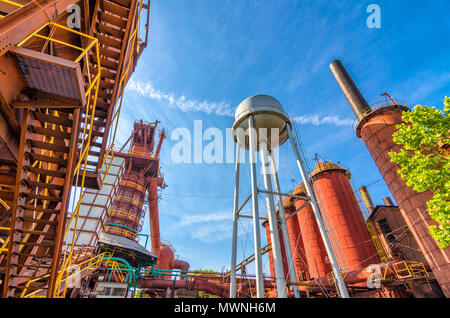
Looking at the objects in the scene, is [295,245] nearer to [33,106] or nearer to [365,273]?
[365,273]

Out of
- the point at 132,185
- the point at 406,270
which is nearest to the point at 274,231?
the point at 406,270

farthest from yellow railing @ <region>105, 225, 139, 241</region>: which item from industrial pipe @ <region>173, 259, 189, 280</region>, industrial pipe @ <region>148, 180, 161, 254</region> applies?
industrial pipe @ <region>173, 259, 189, 280</region>

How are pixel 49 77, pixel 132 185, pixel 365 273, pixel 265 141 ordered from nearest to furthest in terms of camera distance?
pixel 49 77, pixel 265 141, pixel 365 273, pixel 132 185

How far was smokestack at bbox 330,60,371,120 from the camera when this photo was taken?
57.3ft

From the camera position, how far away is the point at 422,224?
11.4m

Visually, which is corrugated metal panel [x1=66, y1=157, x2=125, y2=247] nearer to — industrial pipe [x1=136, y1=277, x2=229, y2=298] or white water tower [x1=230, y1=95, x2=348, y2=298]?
industrial pipe [x1=136, y1=277, x2=229, y2=298]

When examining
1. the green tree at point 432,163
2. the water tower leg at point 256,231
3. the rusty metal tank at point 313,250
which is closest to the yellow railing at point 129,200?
the rusty metal tank at point 313,250

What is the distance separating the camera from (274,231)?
28.0 feet

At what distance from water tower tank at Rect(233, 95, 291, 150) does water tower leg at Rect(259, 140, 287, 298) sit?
0.98 metres

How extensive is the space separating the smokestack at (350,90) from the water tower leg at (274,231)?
1035 centimetres

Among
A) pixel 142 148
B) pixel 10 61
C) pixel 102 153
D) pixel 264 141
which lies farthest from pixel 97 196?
pixel 10 61

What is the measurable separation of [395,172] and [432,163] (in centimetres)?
462

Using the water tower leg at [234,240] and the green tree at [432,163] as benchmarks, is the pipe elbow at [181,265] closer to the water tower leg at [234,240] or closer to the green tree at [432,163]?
the water tower leg at [234,240]

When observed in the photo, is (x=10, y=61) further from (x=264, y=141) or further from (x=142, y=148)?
(x=142, y=148)
